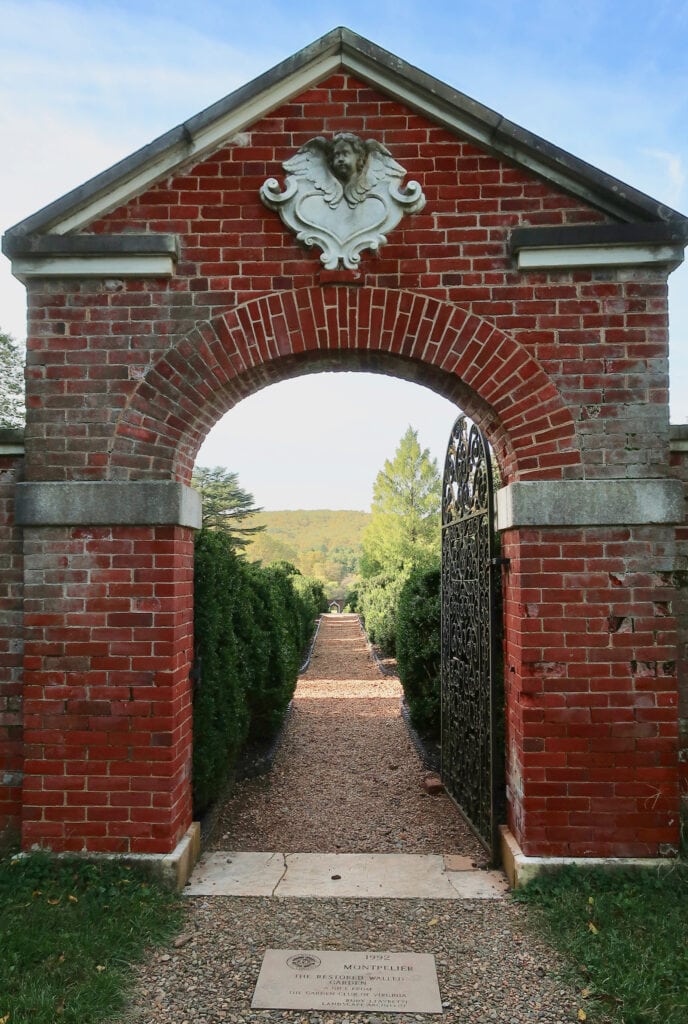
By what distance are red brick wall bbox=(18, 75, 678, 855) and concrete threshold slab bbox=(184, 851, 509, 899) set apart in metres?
0.42

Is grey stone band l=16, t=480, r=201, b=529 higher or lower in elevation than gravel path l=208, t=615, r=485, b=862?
higher

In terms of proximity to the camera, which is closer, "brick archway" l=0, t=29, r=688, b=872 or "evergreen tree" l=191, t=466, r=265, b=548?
"brick archway" l=0, t=29, r=688, b=872

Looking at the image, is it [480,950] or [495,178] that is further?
[495,178]

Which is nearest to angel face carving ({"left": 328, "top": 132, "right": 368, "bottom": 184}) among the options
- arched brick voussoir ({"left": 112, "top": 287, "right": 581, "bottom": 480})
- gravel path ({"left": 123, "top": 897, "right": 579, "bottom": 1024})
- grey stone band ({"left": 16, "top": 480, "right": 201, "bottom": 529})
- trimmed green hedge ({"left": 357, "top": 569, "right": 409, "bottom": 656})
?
arched brick voussoir ({"left": 112, "top": 287, "right": 581, "bottom": 480})

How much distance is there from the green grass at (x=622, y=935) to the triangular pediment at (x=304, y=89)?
382 cm

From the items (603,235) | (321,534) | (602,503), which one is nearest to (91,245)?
(603,235)

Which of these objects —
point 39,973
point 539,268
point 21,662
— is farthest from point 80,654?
point 539,268

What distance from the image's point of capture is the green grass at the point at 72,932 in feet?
9.56

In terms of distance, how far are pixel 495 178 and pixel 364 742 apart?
20.2ft

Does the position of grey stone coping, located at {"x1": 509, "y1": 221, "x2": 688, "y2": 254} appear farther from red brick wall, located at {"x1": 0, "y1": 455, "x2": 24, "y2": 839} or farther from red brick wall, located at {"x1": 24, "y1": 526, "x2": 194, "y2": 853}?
red brick wall, located at {"x1": 0, "y1": 455, "x2": 24, "y2": 839}

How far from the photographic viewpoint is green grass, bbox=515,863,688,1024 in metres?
2.93

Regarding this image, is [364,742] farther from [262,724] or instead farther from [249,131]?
[249,131]

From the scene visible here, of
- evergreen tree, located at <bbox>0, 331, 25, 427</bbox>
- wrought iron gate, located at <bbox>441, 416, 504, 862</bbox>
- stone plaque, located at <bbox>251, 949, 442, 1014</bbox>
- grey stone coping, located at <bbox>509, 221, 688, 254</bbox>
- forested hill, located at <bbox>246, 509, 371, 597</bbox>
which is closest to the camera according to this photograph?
stone plaque, located at <bbox>251, 949, 442, 1014</bbox>

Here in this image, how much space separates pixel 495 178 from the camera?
4367 mm
